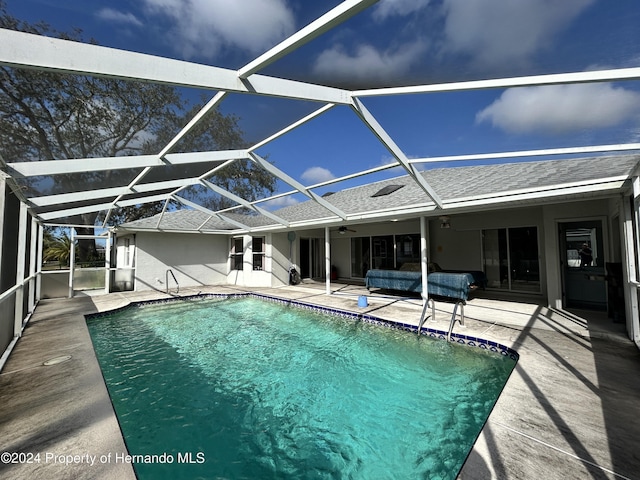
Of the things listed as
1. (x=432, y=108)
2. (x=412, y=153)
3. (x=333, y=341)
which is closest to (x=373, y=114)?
(x=432, y=108)

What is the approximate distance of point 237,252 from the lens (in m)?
13.8

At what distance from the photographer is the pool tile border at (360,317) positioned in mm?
4688

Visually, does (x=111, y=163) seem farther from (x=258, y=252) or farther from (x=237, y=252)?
(x=237, y=252)

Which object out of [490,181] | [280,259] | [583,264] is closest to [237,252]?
[280,259]

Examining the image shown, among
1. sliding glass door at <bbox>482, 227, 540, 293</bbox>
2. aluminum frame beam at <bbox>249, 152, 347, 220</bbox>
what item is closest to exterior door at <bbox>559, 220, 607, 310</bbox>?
sliding glass door at <bbox>482, 227, 540, 293</bbox>

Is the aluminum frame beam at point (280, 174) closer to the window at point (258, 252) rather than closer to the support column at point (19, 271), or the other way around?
the support column at point (19, 271)

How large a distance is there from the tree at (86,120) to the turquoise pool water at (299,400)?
11.4 ft

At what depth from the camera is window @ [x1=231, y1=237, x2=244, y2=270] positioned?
13633 millimetres

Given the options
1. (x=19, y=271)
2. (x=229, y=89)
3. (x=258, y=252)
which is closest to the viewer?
(x=229, y=89)

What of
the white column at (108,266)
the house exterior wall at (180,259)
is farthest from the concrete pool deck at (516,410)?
the house exterior wall at (180,259)

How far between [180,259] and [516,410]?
521 inches

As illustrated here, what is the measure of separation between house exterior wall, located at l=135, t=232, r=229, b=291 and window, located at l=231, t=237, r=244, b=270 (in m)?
0.44

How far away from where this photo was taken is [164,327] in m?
7.03

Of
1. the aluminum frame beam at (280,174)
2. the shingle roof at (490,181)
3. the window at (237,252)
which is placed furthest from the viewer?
the window at (237,252)
